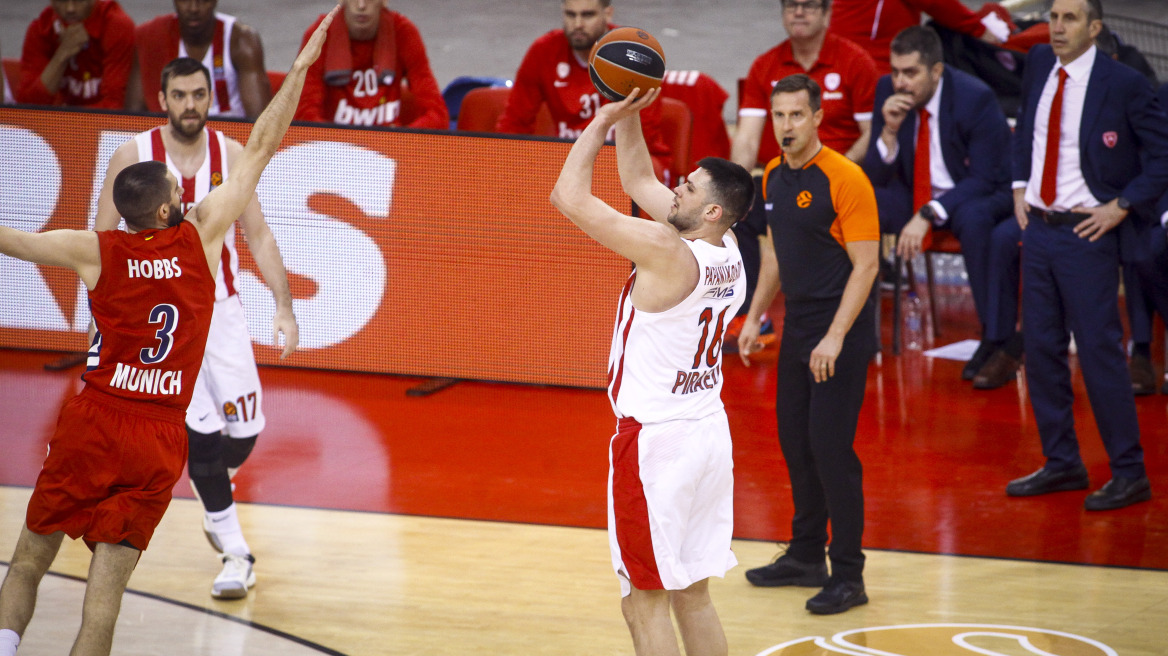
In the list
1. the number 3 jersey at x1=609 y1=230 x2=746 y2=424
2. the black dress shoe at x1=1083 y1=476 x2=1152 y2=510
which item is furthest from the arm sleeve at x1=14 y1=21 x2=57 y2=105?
the black dress shoe at x1=1083 y1=476 x2=1152 y2=510

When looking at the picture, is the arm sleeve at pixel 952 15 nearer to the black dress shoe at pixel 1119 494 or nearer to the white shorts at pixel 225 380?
the black dress shoe at pixel 1119 494

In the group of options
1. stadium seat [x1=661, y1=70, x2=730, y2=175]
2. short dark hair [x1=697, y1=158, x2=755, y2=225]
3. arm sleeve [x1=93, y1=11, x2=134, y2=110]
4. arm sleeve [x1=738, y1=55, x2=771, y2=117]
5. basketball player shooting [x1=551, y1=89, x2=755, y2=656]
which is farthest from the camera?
stadium seat [x1=661, y1=70, x2=730, y2=175]

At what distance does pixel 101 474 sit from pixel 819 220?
105 inches

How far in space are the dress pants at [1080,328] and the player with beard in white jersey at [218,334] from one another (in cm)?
344

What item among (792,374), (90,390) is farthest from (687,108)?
(90,390)

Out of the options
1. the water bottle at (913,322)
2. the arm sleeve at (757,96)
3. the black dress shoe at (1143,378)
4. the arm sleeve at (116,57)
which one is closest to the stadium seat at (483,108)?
the arm sleeve at (757,96)

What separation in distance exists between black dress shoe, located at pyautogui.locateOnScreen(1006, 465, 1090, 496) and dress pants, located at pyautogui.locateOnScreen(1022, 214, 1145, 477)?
0.04 meters

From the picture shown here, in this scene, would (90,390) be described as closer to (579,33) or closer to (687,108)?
(579,33)

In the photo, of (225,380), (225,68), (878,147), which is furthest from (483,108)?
(225,380)

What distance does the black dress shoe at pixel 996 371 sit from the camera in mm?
7867

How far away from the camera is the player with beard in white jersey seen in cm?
500

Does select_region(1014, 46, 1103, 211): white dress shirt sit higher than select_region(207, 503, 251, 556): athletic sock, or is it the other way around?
select_region(1014, 46, 1103, 211): white dress shirt

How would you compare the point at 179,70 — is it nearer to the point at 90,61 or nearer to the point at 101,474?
the point at 101,474

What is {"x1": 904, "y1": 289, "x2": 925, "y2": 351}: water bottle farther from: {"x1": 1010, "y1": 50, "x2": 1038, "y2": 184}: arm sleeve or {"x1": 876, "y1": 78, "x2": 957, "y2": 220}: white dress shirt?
{"x1": 1010, "y1": 50, "x2": 1038, "y2": 184}: arm sleeve
